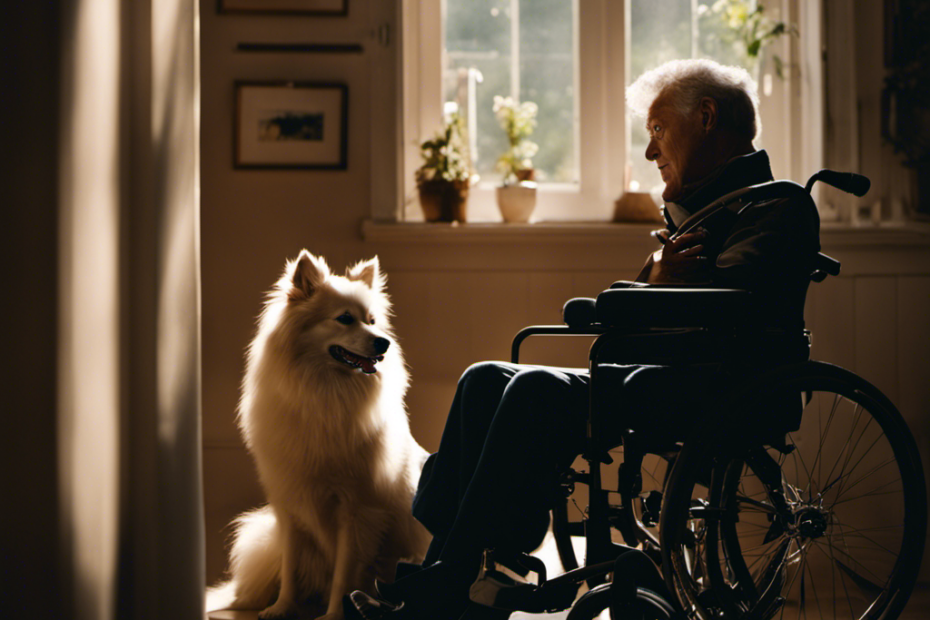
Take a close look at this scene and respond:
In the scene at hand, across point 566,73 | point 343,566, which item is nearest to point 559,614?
point 343,566

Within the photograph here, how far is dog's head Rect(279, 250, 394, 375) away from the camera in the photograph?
1855 millimetres

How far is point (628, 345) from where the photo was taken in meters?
1.34

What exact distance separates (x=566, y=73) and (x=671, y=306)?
6.32ft

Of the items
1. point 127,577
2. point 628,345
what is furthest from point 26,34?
point 628,345

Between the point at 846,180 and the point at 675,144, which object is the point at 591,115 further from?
the point at 846,180

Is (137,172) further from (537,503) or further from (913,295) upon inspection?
(913,295)

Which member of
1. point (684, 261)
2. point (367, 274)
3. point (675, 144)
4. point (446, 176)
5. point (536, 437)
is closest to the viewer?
point (536, 437)

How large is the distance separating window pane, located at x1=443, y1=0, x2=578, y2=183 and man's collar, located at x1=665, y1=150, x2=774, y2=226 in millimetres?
1443

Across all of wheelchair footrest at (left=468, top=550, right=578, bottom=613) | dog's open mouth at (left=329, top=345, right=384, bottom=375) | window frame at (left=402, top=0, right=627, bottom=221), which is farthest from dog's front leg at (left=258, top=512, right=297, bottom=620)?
window frame at (left=402, top=0, right=627, bottom=221)

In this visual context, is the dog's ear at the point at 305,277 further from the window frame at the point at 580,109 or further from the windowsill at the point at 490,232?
the window frame at the point at 580,109

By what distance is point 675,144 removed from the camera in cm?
157

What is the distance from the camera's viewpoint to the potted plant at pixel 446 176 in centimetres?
269

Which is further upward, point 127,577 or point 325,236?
point 325,236

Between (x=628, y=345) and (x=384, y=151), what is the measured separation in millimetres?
1655
